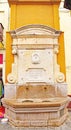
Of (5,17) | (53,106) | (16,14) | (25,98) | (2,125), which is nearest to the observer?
(53,106)

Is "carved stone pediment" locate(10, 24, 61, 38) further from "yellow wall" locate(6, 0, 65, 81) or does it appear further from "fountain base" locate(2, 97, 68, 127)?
"fountain base" locate(2, 97, 68, 127)

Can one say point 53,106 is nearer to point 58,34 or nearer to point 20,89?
point 20,89

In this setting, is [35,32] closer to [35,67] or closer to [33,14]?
[33,14]

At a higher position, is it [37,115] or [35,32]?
[35,32]

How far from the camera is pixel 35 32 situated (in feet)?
22.9

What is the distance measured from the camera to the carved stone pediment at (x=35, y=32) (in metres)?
6.93

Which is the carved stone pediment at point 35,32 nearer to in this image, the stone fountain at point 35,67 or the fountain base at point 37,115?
the stone fountain at point 35,67

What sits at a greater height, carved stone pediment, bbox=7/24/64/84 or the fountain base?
carved stone pediment, bbox=7/24/64/84

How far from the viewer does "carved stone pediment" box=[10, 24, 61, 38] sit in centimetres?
693

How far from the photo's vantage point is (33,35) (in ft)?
22.8

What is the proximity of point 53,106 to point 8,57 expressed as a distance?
2.55 meters

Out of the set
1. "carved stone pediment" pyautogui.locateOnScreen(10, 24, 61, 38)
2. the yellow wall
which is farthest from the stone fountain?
the yellow wall

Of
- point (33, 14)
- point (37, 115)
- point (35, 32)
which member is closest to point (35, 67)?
point (35, 32)

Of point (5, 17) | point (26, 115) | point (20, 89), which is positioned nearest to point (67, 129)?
point (26, 115)
